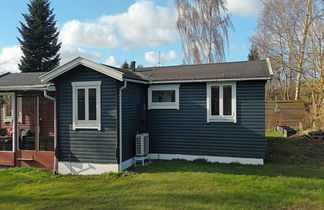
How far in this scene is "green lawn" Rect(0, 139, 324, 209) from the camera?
478 centimetres

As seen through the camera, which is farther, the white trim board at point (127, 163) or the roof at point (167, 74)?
the white trim board at point (127, 163)

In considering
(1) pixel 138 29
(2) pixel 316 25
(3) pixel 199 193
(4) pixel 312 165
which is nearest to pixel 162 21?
(1) pixel 138 29

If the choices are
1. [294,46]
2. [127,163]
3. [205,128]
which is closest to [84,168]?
Answer: [127,163]

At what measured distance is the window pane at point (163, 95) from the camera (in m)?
8.58

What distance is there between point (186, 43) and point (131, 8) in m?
6.02

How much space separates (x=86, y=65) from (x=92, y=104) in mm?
1135

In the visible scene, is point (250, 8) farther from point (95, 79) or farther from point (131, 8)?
point (95, 79)

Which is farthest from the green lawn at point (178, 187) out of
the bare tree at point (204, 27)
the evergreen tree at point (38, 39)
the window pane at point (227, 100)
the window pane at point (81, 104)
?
the evergreen tree at point (38, 39)

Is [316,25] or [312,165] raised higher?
[316,25]

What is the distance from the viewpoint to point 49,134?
826 cm

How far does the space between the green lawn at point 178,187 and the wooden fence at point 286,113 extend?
7.77 metres

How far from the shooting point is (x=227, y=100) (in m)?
7.92

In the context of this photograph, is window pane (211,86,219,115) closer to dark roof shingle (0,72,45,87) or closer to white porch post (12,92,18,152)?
dark roof shingle (0,72,45,87)

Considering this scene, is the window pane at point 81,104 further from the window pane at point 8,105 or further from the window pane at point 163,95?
the window pane at point 8,105
